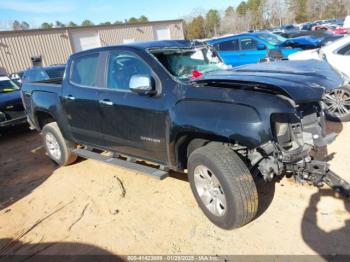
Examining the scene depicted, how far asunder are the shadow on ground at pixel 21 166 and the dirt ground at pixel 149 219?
0.12 ft

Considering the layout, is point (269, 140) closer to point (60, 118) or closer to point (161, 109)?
point (161, 109)

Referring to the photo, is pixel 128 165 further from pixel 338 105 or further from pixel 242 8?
pixel 242 8

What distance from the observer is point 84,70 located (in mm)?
4801

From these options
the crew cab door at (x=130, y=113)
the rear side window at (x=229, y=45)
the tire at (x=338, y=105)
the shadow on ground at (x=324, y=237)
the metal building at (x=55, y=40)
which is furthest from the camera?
the metal building at (x=55, y=40)

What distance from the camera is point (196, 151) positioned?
3.42 metres

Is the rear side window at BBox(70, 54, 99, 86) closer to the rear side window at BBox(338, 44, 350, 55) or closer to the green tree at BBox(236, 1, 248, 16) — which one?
the rear side window at BBox(338, 44, 350, 55)

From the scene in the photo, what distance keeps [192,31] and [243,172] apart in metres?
65.6

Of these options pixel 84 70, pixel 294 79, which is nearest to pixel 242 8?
pixel 84 70

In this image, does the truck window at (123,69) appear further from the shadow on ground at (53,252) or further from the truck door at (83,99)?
the shadow on ground at (53,252)

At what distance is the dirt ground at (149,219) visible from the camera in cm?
320

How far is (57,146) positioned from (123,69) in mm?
2337

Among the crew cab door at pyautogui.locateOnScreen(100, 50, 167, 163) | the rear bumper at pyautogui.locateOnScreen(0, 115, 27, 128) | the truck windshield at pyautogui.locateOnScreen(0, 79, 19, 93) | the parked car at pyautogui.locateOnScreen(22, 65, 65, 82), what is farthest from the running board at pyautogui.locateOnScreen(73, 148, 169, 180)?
the parked car at pyautogui.locateOnScreen(22, 65, 65, 82)

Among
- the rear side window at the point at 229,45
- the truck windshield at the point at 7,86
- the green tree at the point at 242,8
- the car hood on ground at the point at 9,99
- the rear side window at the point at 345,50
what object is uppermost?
the green tree at the point at 242,8

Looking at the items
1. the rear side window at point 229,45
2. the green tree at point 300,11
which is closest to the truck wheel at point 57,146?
the rear side window at point 229,45
